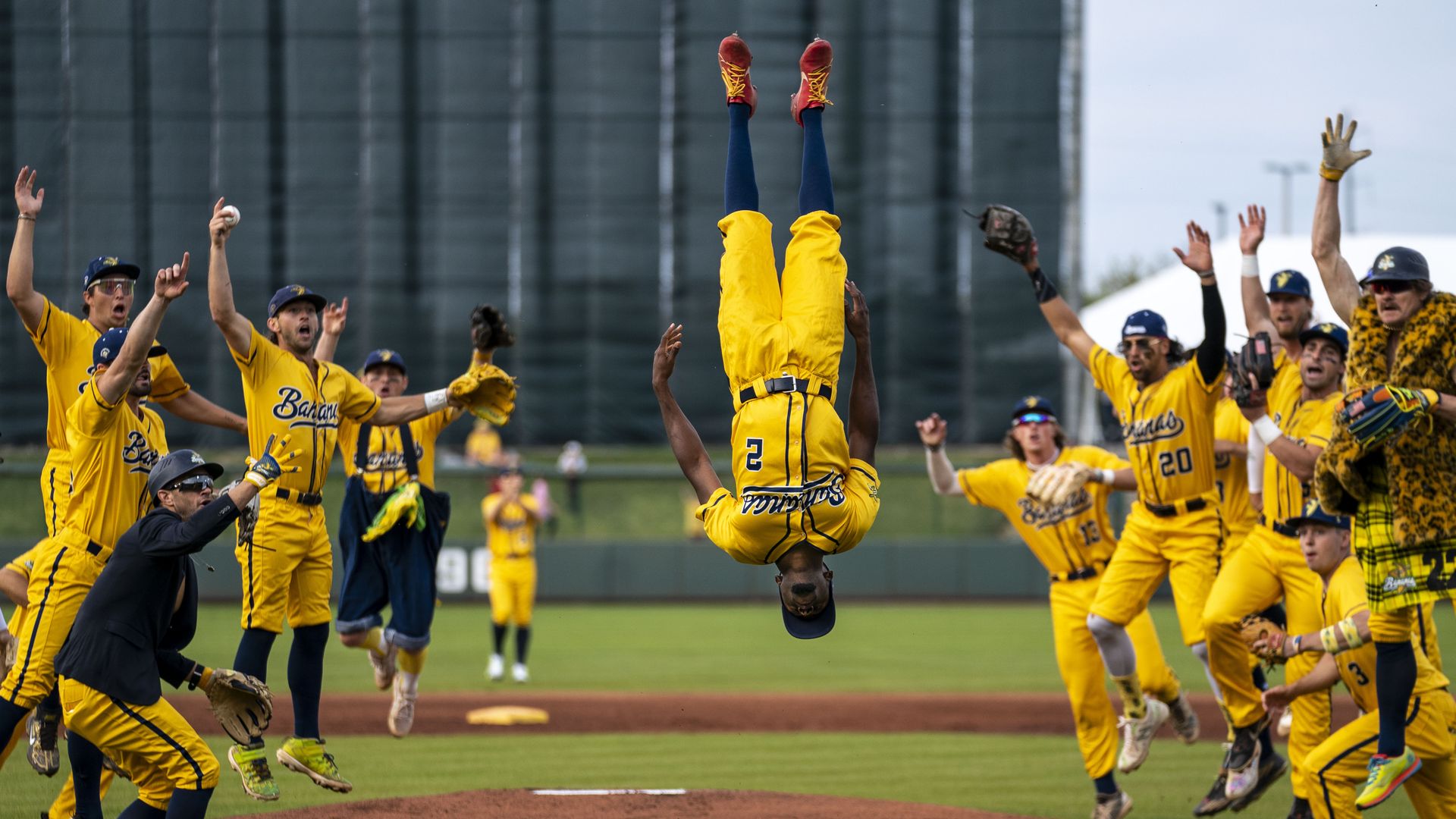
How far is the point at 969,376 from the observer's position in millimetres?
23672

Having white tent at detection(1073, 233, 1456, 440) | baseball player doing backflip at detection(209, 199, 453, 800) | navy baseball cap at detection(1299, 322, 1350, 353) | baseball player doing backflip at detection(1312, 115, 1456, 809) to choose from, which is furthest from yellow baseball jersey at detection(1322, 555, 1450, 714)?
white tent at detection(1073, 233, 1456, 440)

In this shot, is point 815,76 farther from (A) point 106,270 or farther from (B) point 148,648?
(B) point 148,648

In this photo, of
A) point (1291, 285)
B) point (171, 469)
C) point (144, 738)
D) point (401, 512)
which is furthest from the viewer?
point (401, 512)

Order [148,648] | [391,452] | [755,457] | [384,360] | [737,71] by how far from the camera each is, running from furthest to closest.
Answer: [384,360] → [391,452] → [737,71] → [755,457] → [148,648]

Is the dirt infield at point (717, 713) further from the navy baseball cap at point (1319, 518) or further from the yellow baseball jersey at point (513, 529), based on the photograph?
the navy baseball cap at point (1319, 518)

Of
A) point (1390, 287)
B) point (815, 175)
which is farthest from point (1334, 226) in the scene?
point (815, 175)

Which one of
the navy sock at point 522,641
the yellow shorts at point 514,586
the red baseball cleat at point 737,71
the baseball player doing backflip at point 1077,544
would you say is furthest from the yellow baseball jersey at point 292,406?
the navy sock at point 522,641

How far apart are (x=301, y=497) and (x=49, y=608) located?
1297 millimetres

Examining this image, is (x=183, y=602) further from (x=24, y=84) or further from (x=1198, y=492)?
(x=24, y=84)

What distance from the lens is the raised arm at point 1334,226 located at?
6426 mm

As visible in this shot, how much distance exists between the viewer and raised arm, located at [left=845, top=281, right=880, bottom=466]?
6574 mm

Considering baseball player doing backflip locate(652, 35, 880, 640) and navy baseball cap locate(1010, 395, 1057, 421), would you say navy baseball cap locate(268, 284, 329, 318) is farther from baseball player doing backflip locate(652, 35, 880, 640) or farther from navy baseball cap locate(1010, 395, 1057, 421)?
navy baseball cap locate(1010, 395, 1057, 421)

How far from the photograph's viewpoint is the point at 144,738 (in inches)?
231

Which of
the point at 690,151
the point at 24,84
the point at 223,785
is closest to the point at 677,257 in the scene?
the point at 690,151
